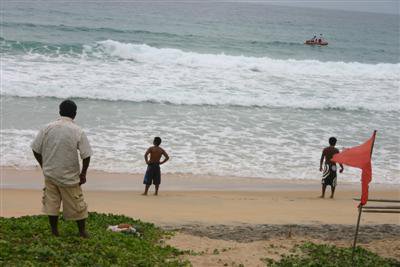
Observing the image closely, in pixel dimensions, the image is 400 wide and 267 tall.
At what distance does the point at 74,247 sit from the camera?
6273 mm

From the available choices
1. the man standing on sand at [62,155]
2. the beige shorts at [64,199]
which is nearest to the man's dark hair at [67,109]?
the man standing on sand at [62,155]

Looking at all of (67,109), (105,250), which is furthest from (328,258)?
(67,109)

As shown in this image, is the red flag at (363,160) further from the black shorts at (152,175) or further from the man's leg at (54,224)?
the black shorts at (152,175)

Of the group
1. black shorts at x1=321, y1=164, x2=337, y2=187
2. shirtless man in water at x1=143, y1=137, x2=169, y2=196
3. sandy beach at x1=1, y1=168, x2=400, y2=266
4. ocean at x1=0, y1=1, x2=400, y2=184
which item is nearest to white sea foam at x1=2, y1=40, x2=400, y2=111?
ocean at x1=0, y1=1, x2=400, y2=184

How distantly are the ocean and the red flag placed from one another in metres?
6.87

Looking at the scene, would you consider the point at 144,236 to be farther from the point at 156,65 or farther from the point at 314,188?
the point at 156,65

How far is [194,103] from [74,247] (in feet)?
48.5

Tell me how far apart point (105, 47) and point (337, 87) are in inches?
579

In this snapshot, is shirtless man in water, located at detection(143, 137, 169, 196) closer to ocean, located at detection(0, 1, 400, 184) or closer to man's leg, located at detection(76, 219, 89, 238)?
ocean, located at detection(0, 1, 400, 184)

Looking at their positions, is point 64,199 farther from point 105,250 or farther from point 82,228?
point 105,250

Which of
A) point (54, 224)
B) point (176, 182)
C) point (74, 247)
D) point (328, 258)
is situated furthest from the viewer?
point (176, 182)

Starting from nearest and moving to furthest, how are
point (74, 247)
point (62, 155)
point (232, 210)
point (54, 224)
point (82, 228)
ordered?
point (62, 155) < point (74, 247) < point (54, 224) < point (82, 228) < point (232, 210)

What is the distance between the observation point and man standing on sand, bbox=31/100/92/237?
612 cm

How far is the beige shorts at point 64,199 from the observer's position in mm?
6250
